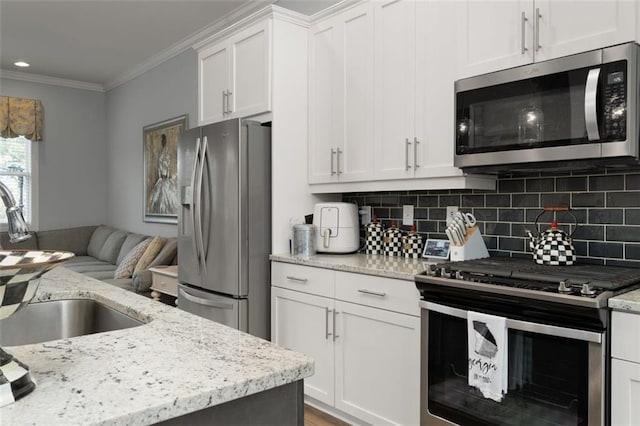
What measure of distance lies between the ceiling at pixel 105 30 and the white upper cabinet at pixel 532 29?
4.63 ft

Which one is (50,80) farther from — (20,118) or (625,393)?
(625,393)

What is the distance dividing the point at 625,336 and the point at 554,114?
0.90 meters

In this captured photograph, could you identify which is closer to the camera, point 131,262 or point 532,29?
point 532,29

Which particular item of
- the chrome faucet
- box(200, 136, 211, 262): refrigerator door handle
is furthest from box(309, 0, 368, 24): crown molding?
the chrome faucet

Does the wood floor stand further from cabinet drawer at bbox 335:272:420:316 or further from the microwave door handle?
the microwave door handle

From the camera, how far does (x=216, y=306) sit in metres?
3.12

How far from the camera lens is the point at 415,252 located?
287cm

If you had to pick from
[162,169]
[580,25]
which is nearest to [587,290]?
[580,25]

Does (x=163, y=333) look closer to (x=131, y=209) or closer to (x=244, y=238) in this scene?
(x=244, y=238)

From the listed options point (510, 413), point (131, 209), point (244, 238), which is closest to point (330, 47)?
point (244, 238)

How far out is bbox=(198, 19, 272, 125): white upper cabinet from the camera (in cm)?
314

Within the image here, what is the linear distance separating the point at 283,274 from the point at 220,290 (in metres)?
0.44

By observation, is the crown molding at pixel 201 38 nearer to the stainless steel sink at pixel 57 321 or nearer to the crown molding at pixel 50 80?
the crown molding at pixel 50 80

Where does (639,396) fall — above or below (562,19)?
below
